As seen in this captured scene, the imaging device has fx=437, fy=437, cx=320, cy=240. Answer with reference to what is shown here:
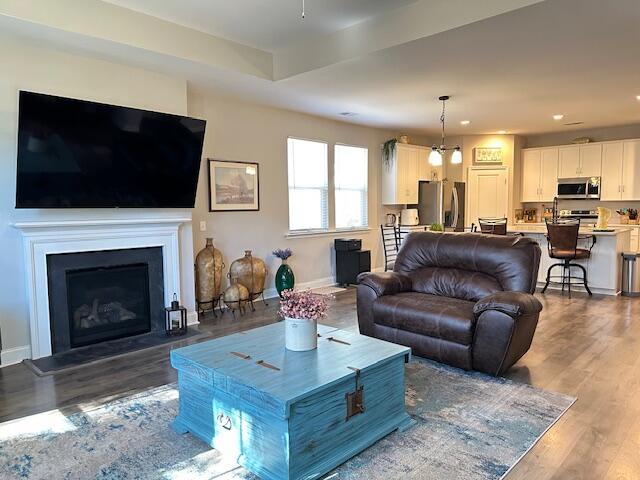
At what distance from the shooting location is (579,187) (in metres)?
8.16

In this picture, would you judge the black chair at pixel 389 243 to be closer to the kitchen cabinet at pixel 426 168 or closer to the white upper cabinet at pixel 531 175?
the kitchen cabinet at pixel 426 168

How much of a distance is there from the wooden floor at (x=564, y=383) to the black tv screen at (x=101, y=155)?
1.43 metres

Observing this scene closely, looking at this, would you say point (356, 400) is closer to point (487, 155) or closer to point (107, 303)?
point (107, 303)

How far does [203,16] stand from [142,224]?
2014 mm

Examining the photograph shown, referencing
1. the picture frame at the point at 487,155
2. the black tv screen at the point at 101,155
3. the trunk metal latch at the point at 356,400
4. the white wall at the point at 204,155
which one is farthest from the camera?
the picture frame at the point at 487,155

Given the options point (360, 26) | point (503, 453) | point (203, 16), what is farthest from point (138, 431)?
point (360, 26)

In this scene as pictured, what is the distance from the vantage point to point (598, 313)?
509cm

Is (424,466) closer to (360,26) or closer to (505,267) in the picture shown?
(505,267)

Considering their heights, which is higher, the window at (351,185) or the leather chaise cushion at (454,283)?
the window at (351,185)

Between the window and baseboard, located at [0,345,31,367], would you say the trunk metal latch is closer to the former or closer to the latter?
baseboard, located at [0,345,31,367]

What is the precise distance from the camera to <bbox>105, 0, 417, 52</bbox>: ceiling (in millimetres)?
3580

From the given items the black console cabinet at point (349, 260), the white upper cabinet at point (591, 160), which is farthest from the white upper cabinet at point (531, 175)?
the black console cabinet at point (349, 260)

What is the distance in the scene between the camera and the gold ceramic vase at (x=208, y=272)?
5.11 metres

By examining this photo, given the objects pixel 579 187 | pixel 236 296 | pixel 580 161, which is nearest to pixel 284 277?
pixel 236 296
